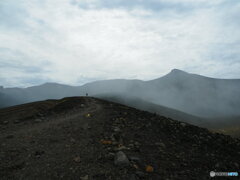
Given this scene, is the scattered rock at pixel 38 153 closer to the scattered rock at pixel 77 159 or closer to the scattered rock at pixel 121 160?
the scattered rock at pixel 77 159

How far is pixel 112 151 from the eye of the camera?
7.32 meters

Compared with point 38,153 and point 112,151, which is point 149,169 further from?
point 38,153

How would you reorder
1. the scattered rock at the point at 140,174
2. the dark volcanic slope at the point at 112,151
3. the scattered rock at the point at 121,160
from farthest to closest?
the scattered rock at the point at 121,160 → the dark volcanic slope at the point at 112,151 → the scattered rock at the point at 140,174

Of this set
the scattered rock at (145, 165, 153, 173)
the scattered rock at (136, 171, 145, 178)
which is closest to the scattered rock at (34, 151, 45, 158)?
the scattered rock at (136, 171, 145, 178)

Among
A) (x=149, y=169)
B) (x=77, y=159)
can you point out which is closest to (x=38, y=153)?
(x=77, y=159)

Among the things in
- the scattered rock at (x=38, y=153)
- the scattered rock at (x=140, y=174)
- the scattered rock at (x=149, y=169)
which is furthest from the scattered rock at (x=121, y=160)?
the scattered rock at (x=38, y=153)

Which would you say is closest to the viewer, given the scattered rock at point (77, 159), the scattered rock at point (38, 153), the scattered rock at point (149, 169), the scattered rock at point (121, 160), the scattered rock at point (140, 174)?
the scattered rock at point (140, 174)

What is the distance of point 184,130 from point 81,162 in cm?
811

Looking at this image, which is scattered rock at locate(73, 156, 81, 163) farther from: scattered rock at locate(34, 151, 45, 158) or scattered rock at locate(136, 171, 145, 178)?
scattered rock at locate(136, 171, 145, 178)

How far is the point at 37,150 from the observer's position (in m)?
7.79

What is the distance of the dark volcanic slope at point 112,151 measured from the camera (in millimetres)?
5961

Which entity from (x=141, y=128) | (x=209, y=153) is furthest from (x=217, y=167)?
(x=141, y=128)

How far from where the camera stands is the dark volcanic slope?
5961 mm

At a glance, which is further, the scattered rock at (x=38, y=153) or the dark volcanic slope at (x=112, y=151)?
the scattered rock at (x=38, y=153)
